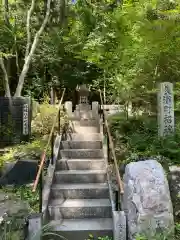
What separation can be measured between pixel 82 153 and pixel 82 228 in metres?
2.56

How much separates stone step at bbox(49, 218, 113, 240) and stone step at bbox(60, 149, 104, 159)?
88.7 inches

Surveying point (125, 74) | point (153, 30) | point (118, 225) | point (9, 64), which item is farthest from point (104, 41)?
point (118, 225)

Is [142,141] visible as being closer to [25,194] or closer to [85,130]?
[85,130]

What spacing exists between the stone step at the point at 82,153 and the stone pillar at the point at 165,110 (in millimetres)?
1623

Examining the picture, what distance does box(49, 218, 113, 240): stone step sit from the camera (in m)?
5.05

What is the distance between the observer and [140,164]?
5.00 meters

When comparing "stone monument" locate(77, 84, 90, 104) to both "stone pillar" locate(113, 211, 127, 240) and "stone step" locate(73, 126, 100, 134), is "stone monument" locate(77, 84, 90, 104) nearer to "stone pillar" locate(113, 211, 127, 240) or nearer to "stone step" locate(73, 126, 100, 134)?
"stone step" locate(73, 126, 100, 134)

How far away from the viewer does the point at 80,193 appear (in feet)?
20.1

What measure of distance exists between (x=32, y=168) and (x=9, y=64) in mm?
8075

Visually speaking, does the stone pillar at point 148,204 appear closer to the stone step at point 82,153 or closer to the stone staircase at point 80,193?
the stone staircase at point 80,193

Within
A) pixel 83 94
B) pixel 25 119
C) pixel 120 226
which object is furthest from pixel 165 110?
pixel 83 94

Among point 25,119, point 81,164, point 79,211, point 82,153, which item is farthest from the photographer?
point 25,119

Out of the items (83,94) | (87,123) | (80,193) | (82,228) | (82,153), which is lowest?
(82,228)

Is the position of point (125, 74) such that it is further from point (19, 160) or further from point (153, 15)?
point (19, 160)
